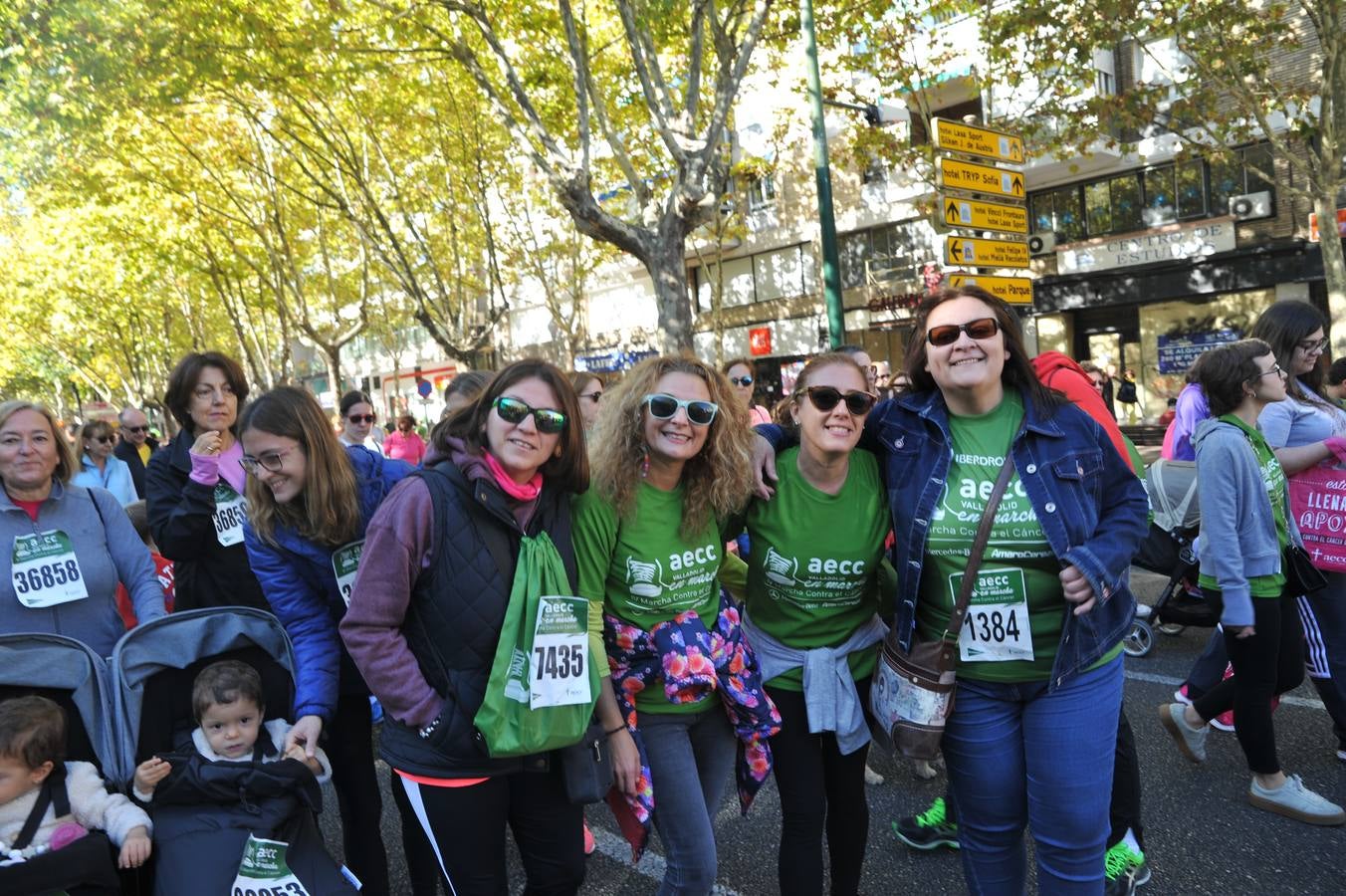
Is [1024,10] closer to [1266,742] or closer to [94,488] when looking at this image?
[1266,742]

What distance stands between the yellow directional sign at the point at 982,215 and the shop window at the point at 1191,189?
1097 centimetres

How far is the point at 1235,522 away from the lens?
3.57 meters

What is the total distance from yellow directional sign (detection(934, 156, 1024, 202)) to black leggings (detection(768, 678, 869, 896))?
765cm

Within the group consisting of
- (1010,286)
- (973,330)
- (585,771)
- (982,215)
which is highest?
(982,215)

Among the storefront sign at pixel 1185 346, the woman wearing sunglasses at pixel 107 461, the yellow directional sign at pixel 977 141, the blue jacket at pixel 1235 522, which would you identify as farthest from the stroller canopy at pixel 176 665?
the storefront sign at pixel 1185 346

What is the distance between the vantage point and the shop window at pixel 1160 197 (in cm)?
1908

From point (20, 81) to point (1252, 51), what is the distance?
1436 cm

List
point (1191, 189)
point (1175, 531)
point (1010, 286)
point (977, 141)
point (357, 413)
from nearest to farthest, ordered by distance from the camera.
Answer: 1. point (1175, 531)
2. point (357, 413)
3. point (977, 141)
4. point (1010, 286)
5. point (1191, 189)

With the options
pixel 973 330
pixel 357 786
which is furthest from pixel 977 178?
pixel 357 786

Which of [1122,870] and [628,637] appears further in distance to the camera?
[1122,870]

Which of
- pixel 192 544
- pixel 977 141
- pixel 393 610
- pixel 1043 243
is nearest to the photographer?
pixel 393 610

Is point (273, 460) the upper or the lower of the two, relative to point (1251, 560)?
upper

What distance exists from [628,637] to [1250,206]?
1968 cm

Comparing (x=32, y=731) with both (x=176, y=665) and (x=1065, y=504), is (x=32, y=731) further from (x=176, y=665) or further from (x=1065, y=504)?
(x=1065, y=504)
